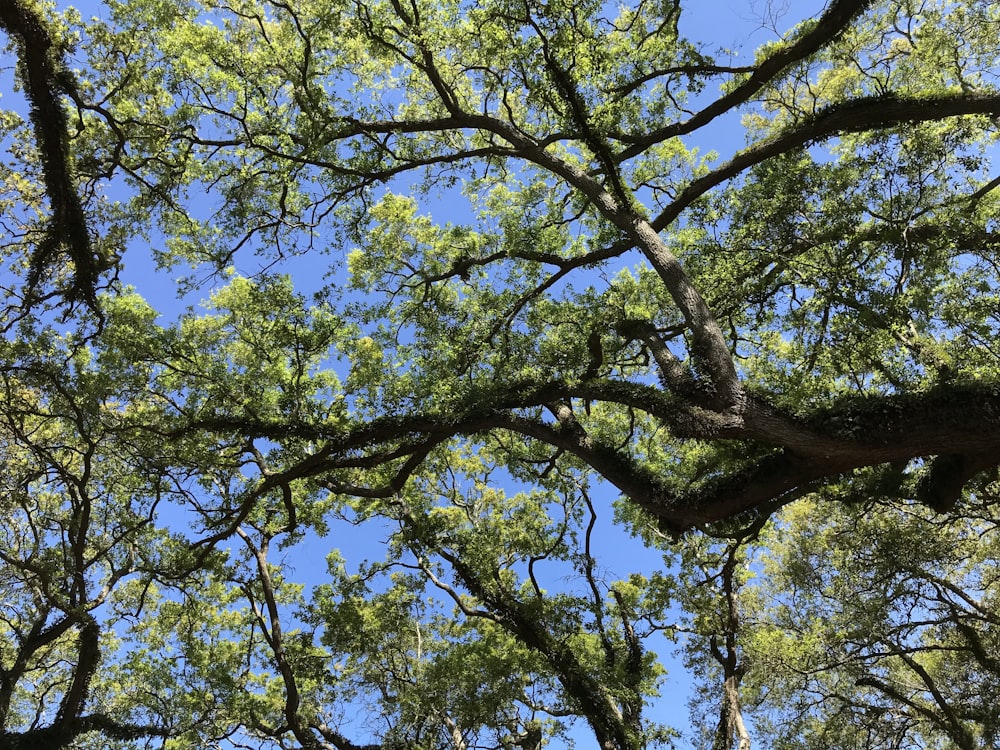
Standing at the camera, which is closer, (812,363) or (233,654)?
(812,363)

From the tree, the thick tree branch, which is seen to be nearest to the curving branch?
the tree

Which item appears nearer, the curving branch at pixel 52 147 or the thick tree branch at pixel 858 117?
the curving branch at pixel 52 147

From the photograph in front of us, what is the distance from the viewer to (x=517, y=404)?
7.18 metres

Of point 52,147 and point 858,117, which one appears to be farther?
point 858,117

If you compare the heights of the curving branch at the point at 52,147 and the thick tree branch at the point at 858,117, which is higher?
the thick tree branch at the point at 858,117

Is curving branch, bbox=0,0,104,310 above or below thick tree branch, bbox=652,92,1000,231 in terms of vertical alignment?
below

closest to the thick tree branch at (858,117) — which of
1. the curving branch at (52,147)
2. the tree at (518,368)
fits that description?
the tree at (518,368)

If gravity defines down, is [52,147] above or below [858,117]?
below

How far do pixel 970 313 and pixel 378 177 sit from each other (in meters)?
7.60

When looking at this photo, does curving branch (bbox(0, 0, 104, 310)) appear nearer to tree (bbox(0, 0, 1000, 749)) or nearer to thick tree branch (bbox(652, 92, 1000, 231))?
tree (bbox(0, 0, 1000, 749))

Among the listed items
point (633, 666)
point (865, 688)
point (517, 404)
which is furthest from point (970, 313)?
point (865, 688)

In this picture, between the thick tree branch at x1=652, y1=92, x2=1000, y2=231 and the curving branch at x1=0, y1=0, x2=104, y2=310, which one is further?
the thick tree branch at x1=652, y1=92, x2=1000, y2=231

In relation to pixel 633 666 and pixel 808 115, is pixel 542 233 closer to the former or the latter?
pixel 808 115

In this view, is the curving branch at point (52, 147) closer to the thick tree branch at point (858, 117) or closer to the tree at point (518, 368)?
the tree at point (518, 368)
